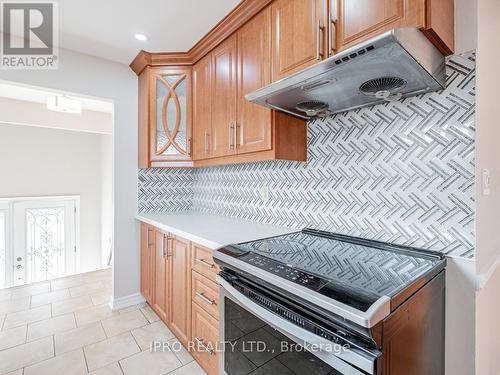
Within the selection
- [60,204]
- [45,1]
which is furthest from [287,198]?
[60,204]

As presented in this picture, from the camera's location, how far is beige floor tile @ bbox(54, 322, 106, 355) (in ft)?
6.48

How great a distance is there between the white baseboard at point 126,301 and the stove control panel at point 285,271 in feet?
→ 6.57

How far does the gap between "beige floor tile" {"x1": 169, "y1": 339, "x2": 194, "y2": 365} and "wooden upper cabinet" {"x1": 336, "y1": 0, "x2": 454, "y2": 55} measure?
213cm

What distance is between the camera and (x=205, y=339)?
1614 mm

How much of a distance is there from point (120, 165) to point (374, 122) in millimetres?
2316

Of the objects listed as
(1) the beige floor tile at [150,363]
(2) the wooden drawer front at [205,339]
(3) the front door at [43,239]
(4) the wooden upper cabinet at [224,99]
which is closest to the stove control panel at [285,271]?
(2) the wooden drawer front at [205,339]

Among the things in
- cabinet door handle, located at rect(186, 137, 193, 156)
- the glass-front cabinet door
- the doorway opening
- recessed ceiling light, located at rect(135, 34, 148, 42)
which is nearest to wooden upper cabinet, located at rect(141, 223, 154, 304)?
the glass-front cabinet door

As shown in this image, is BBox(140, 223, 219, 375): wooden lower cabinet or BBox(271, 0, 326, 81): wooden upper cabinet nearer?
BBox(271, 0, 326, 81): wooden upper cabinet

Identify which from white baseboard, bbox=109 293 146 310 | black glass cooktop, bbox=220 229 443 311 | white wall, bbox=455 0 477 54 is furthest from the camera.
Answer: white baseboard, bbox=109 293 146 310

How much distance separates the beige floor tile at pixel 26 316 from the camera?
2.28 metres

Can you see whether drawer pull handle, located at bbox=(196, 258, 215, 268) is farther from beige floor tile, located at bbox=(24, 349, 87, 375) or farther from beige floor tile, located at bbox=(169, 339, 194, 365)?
beige floor tile, located at bbox=(24, 349, 87, 375)

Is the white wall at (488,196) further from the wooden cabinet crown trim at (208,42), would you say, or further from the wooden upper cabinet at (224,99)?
the wooden upper cabinet at (224,99)

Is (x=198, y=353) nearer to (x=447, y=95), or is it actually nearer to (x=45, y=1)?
(x=447, y=95)

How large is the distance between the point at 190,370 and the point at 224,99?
1.92m
